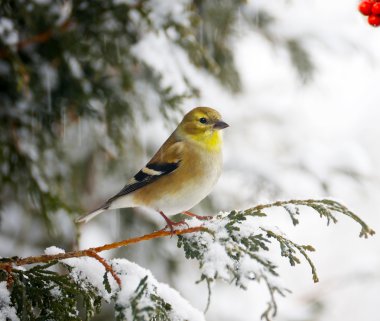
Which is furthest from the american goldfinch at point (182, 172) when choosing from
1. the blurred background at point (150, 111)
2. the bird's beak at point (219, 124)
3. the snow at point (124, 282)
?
the snow at point (124, 282)

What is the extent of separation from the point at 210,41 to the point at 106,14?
4.24 ft

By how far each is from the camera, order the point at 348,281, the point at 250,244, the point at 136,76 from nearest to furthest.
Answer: the point at 250,244
the point at 136,76
the point at 348,281

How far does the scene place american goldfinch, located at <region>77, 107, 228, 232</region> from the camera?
113 inches

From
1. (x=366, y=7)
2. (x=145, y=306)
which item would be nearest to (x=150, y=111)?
(x=366, y=7)

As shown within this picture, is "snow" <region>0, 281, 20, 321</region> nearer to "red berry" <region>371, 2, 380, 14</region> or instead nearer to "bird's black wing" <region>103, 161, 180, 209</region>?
"bird's black wing" <region>103, 161, 180, 209</region>

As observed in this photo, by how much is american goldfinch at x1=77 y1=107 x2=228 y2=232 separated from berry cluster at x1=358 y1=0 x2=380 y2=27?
1053 mm

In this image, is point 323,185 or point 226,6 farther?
point 323,185

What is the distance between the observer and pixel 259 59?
12406 millimetres

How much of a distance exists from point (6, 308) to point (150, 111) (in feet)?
8.79

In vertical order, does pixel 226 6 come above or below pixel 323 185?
above

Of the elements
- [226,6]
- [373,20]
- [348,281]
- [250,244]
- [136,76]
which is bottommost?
[348,281]

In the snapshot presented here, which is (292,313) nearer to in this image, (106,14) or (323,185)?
(323,185)

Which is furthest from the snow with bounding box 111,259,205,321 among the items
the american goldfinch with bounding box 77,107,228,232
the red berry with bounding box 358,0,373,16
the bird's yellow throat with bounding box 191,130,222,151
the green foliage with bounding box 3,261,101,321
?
the red berry with bounding box 358,0,373,16

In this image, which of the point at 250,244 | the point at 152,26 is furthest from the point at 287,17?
the point at 250,244
